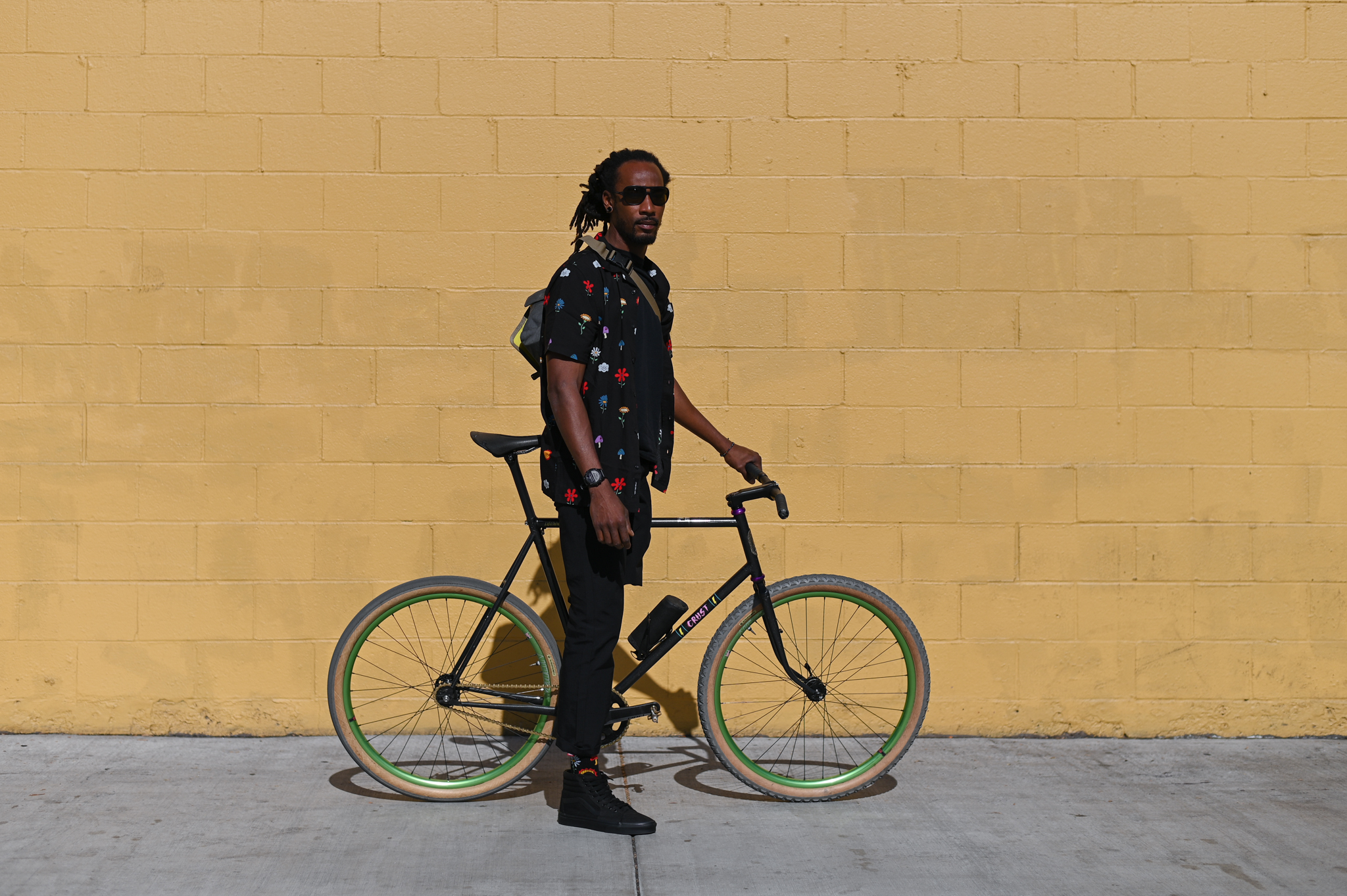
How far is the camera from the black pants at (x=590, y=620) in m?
4.00


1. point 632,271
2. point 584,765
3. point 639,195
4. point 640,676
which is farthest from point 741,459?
point 584,765

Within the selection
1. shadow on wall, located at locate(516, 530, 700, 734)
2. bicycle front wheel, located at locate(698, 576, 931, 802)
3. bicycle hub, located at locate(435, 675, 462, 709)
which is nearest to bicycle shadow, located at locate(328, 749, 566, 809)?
bicycle hub, located at locate(435, 675, 462, 709)

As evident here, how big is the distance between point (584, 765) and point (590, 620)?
18.0 inches

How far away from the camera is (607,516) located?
12.4 feet

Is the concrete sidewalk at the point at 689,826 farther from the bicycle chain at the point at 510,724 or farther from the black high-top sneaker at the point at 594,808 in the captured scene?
the bicycle chain at the point at 510,724

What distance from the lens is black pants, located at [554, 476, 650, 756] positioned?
4.00 m

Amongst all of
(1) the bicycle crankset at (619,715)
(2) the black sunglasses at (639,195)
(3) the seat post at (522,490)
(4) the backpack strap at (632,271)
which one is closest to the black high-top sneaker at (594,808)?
(1) the bicycle crankset at (619,715)

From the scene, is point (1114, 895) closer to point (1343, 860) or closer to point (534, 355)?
point (1343, 860)

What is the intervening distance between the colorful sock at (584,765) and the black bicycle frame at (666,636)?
0.16m

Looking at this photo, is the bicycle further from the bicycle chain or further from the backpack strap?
the backpack strap

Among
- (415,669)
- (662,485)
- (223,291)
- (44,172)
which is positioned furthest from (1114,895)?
(44,172)

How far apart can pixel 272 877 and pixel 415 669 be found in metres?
1.59

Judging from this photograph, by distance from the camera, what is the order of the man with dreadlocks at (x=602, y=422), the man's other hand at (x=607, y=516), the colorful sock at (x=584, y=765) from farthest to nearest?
the colorful sock at (x=584, y=765)
the man with dreadlocks at (x=602, y=422)
the man's other hand at (x=607, y=516)

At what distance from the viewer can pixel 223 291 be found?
5066mm
